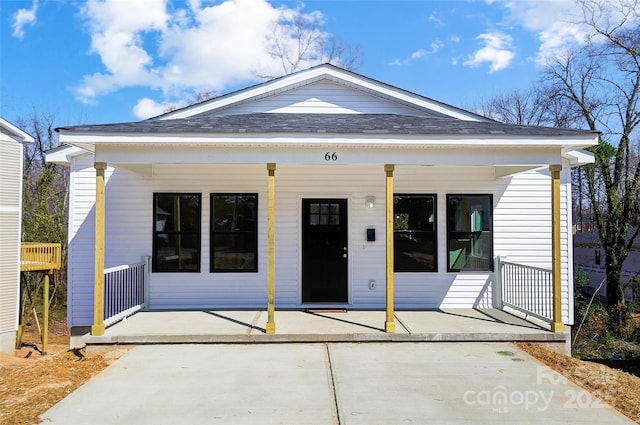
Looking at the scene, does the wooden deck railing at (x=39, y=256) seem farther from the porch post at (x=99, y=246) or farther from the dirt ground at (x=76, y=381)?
the porch post at (x=99, y=246)

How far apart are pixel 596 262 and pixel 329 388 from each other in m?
19.1

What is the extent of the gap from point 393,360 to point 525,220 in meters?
4.30

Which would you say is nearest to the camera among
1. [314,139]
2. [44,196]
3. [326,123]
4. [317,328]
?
[314,139]

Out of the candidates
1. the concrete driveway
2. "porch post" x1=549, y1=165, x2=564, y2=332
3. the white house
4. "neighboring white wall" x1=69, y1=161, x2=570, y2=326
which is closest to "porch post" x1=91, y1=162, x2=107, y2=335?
the concrete driveway

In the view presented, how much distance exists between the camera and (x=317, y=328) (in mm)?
6297

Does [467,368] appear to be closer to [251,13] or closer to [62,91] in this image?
[251,13]

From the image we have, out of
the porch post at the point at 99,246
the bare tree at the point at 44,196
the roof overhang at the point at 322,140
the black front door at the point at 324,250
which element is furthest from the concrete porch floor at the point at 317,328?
the bare tree at the point at 44,196

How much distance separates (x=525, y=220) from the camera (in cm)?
802

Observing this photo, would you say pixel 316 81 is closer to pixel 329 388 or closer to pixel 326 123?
pixel 326 123

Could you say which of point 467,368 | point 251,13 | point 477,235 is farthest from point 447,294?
point 251,13

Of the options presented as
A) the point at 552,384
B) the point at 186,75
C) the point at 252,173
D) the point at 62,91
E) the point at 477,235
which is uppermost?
the point at 186,75

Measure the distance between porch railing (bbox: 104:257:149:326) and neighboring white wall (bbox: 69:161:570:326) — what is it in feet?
0.62

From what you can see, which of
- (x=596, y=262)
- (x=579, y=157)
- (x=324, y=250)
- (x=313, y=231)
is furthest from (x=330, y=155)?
(x=596, y=262)

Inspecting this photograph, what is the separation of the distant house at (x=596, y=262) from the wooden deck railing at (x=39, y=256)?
17.5 metres
